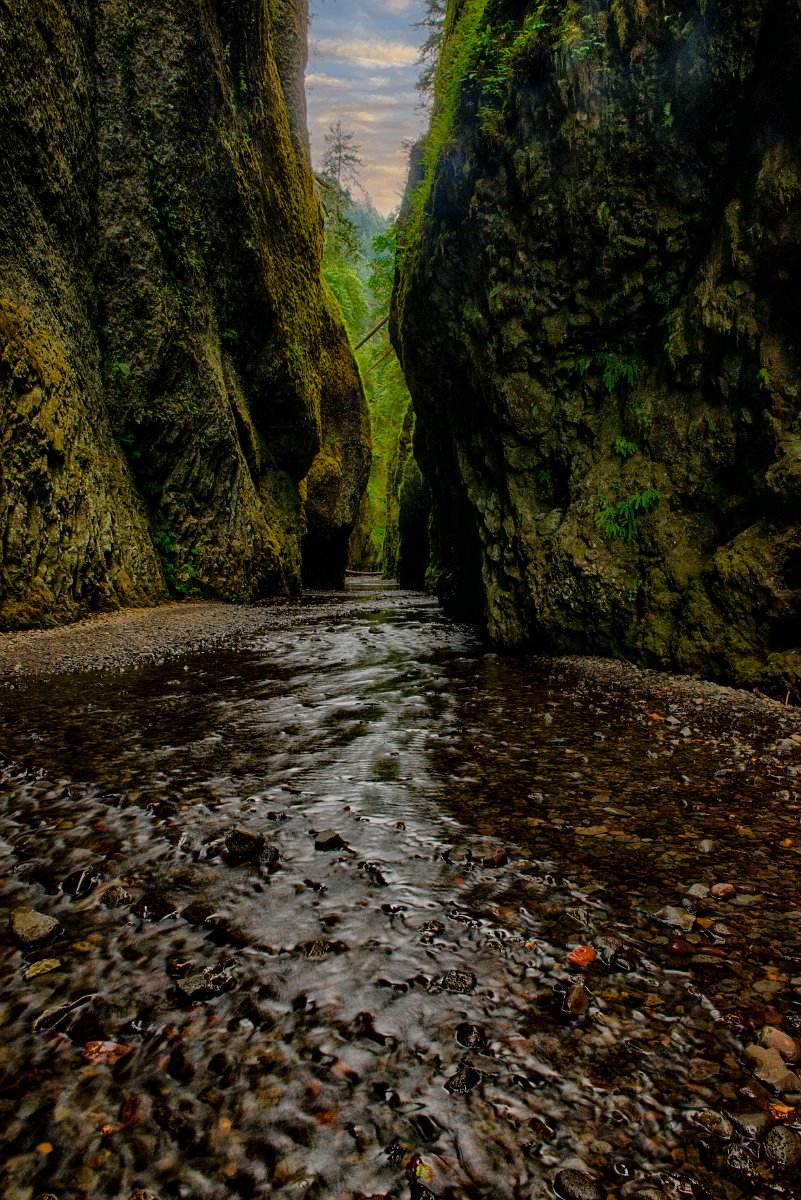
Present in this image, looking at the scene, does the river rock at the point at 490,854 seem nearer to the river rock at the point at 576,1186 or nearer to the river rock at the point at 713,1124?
the river rock at the point at 713,1124

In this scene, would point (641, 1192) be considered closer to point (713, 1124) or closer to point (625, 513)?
point (713, 1124)

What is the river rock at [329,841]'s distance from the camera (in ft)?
10.5

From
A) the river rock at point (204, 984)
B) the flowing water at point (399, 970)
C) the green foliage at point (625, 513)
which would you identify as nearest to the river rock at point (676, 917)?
the flowing water at point (399, 970)

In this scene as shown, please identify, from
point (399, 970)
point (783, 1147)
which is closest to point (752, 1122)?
point (783, 1147)

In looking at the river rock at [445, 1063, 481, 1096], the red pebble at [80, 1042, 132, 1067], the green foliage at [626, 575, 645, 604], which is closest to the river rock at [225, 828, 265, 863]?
the red pebble at [80, 1042, 132, 1067]

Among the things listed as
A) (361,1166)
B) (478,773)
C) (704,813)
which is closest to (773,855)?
(704,813)

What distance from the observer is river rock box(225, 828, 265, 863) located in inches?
120

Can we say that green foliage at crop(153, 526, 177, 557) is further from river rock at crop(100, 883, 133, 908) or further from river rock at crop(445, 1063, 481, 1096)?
river rock at crop(445, 1063, 481, 1096)

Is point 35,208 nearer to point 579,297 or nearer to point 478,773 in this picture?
point 579,297

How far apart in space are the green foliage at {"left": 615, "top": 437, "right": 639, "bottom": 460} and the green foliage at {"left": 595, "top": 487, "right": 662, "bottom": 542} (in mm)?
617

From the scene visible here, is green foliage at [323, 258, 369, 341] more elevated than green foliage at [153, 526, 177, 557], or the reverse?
green foliage at [323, 258, 369, 341]

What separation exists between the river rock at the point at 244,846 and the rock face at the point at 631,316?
17.8ft

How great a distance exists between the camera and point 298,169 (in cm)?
2173

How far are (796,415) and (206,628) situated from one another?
368 inches
